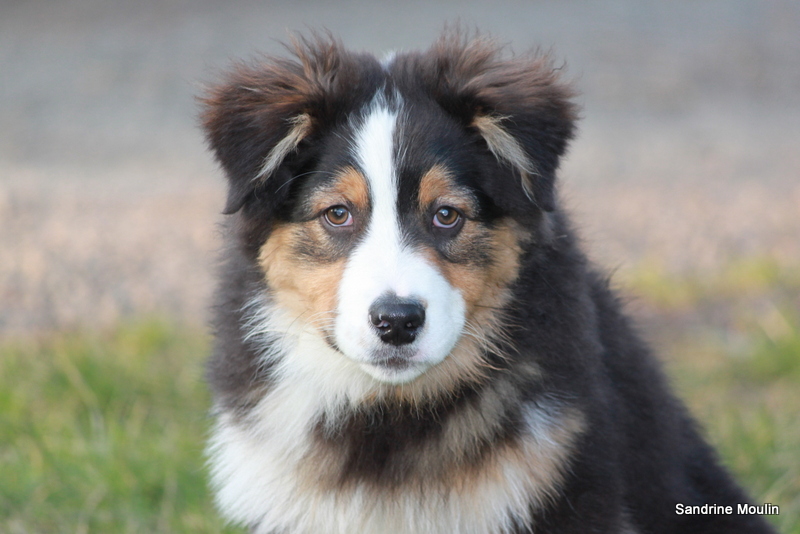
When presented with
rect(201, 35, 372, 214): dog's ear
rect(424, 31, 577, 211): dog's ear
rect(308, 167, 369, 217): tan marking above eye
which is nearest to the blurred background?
rect(201, 35, 372, 214): dog's ear

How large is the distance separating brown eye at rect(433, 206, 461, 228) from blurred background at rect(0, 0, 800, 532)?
0.75 metres

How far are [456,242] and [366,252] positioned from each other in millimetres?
386

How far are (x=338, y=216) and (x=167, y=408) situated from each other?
291cm

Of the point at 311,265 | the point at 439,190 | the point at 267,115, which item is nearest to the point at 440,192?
the point at 439,190

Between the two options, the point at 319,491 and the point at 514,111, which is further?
the point at 319,491

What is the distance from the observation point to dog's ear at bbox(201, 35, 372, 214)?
3.50m

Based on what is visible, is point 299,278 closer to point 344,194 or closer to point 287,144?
point 344,194

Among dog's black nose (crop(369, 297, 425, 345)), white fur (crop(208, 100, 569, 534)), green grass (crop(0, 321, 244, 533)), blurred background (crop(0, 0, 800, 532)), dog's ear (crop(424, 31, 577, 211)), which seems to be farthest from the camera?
blurred background (crop(0, 0, 800, 532))

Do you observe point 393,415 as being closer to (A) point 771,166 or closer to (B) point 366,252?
(B) point 366,252

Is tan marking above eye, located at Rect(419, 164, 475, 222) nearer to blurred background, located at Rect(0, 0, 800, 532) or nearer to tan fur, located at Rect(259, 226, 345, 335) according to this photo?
tan fur, located at Rect(259, 226, 345, 335)

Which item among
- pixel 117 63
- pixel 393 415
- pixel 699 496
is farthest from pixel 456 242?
pixel 117 63

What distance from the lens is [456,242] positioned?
3568 mm

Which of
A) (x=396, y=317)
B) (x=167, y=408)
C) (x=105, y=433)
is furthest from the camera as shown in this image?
(x=167, y=408)

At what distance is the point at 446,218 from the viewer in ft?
11.7
